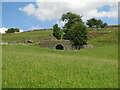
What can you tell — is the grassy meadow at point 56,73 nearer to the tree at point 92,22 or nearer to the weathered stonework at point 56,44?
the weathered stonework at point 56,44

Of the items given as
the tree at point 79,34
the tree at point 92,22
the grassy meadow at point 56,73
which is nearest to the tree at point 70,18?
the tree at point 79,34

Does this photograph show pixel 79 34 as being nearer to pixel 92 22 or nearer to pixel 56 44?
pixel 56 44

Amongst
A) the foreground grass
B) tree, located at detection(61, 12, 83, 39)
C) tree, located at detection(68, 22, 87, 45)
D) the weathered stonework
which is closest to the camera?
the foreground grass

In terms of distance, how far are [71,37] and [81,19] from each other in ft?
89.9

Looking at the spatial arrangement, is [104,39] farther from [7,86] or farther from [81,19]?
[7,86]

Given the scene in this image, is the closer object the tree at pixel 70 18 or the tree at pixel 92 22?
the tree at pixel 70 18

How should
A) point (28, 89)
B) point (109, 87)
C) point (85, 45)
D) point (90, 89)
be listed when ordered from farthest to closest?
point (85, 45) → point (109, 87) → point (90, 89) → point (28, 89)

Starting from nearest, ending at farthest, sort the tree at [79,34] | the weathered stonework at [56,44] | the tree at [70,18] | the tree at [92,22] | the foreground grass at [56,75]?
the foreground grass at [56,75], the weathered stonework at [56,44], the tree at [79,34], the tree at [70,18], the tree at [92,22]

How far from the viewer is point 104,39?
247 ft

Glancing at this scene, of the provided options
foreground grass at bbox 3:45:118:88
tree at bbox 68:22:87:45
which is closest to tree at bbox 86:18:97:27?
tree at bbox 68:22:87:45

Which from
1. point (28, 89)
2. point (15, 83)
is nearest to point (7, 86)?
point (15, 83)

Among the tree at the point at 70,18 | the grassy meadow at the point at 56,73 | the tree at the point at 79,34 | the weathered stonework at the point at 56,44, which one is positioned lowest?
the grassy meadow at the point at 56,73

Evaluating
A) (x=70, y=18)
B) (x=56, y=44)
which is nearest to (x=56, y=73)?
(x=56, y=44)

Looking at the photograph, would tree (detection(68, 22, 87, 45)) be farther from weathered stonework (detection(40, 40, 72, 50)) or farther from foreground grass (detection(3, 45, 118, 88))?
foreground grass (detection(3, 45, 118, 88))
